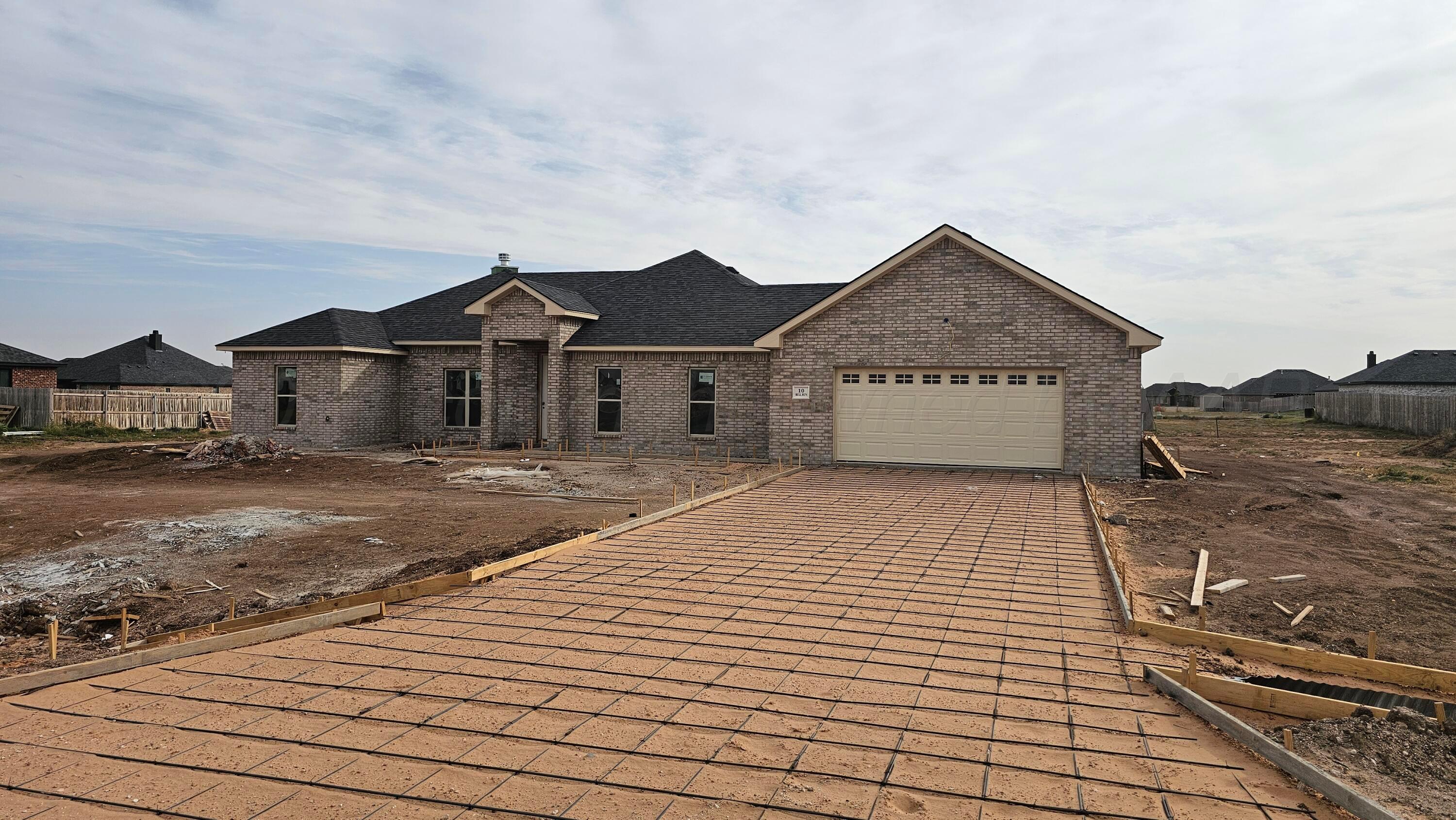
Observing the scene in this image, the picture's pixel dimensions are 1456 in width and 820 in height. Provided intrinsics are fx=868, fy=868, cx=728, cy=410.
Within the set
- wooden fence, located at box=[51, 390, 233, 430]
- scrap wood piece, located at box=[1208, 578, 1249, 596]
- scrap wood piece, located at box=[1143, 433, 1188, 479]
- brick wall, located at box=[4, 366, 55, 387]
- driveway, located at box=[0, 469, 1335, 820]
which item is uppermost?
brick wall, located at box=[4, 366, 55, 387]

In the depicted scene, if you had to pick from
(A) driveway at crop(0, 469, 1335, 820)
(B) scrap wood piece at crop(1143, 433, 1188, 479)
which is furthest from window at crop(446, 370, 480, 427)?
(B) scrap wood piece at crop(1143, 433, 1188, 479)

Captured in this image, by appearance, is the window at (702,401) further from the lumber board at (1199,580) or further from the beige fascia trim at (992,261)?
the lumber board at (1199,580)

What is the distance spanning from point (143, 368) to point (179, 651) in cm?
4959

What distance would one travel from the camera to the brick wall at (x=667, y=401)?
70.0 feet

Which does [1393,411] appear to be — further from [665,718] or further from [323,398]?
[665,718]

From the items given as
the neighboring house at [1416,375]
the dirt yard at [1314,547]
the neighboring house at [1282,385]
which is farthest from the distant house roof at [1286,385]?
the dirt yard at [1314,547]

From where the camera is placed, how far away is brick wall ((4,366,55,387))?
131 feet

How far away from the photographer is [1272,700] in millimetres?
5125

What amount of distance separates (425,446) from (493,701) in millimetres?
20343

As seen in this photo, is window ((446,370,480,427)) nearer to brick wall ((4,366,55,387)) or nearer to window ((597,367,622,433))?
window ((597,367,622,433))

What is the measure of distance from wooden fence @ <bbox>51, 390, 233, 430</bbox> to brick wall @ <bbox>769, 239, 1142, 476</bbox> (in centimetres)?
2543

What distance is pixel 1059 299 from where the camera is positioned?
687 inches

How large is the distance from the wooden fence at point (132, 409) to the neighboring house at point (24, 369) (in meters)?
5.62

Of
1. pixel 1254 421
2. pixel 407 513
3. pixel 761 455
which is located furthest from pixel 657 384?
pixel 1254 421
